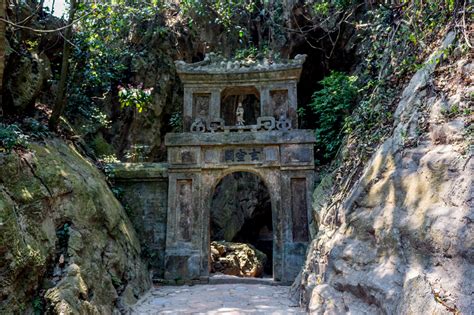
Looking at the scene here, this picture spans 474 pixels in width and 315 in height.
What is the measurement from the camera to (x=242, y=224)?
14.2 metres

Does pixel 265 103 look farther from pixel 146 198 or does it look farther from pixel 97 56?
pixel 97 56

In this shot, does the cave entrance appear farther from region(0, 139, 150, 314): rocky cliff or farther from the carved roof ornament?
the carved roof ornament

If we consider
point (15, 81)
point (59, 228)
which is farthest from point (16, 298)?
point (15, 81)

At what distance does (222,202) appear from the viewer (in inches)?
535

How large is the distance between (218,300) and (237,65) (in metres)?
5.18

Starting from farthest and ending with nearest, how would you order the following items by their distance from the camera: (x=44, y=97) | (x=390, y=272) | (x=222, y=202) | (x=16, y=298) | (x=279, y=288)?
(x=222, y=202)
(x=44, y=97)
(x=279, y=288)
(x=16, y=298)
(x=390, y=272)

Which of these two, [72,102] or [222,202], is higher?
[72,102]

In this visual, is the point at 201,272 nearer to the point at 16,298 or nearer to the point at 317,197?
the point at 317,197

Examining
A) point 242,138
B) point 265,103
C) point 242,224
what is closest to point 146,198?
point 242,138

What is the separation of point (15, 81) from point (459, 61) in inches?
257

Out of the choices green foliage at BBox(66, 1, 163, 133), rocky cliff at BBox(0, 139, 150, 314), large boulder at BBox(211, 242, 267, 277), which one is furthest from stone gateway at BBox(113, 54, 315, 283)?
large boulder at BBox(211, 242, 267, 277)

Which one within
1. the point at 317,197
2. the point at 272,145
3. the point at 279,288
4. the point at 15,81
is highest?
the point at 15,81

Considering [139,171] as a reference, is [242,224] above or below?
below

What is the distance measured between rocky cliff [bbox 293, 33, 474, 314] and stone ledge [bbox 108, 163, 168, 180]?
171 inches
